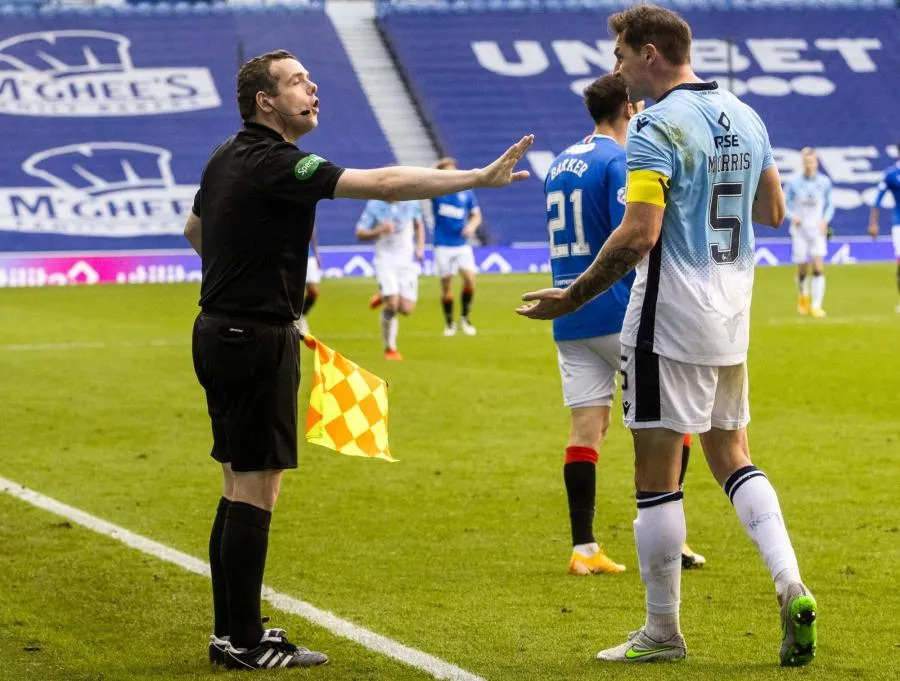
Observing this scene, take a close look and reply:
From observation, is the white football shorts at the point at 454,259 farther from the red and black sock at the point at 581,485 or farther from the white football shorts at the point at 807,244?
the red and black sock at the point at 581,485

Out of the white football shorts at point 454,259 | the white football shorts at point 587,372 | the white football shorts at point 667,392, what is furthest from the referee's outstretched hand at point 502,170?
the white football shorts at point 454,259

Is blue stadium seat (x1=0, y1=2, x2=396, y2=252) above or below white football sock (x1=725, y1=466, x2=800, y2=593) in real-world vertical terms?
below

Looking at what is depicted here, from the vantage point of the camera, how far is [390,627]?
6.00 metres

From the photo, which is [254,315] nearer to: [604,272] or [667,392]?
[604,272]

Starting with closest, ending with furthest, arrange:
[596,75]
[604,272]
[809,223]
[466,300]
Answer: [604,272] → [466,300] → [809,223] → [596,75]

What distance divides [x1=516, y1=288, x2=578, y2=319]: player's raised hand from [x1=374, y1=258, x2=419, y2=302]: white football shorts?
12.9 metres

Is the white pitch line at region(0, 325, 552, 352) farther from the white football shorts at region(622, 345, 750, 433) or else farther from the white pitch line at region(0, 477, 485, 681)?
the white football shorts at region(622, 345, 750, 433)

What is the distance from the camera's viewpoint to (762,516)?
536 centimetres

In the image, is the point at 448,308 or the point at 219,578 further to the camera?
the point at 448,308

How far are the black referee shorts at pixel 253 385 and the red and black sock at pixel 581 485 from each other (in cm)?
212

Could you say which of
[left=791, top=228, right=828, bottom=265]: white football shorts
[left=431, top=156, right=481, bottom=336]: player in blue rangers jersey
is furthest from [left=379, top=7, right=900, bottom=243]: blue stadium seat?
[left=431, top=156, right=481, bottom=336]: player in blue rangers jersey

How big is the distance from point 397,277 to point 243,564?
13.1m

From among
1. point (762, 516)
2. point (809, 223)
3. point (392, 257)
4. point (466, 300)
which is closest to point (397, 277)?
point (392, 257)

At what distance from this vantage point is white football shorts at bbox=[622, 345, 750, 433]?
17.1ft
